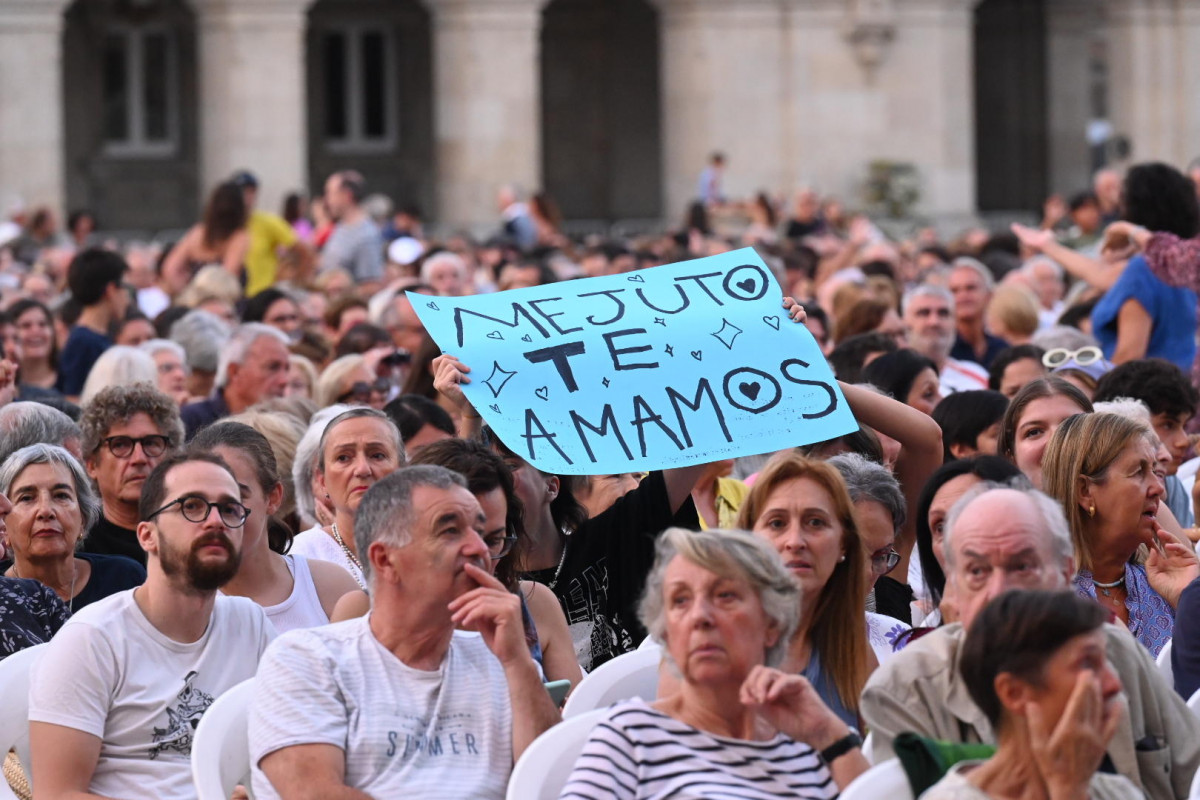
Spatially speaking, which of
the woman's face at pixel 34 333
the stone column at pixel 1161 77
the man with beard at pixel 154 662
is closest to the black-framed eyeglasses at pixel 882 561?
the man with beard at pixel 154 662

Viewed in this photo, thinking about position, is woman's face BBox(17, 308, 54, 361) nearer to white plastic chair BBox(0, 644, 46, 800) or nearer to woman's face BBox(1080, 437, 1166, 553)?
white plastic chair BBox(0, 644, 46, 800)

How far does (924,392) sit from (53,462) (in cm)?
336

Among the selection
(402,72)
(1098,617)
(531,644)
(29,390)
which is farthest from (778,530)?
(402,72)

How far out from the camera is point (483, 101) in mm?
30250

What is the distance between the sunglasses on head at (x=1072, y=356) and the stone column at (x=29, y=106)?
73.1ft

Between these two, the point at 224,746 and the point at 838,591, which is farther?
the point at 838,591

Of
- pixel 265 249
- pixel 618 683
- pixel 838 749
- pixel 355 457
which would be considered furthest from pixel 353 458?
pixel 265 249

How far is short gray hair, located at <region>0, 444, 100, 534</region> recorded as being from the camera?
6.46 m

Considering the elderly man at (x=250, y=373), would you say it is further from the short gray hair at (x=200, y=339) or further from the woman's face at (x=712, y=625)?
the woman's face at (x=712, y=625)

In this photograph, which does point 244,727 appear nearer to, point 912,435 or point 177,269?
point 912,435

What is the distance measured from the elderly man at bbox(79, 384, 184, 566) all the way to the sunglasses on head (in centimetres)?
391

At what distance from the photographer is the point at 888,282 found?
1288 centimetres

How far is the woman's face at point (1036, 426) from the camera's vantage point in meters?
6.83

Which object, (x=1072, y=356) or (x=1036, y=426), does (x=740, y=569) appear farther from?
(x=1072, y=356)
